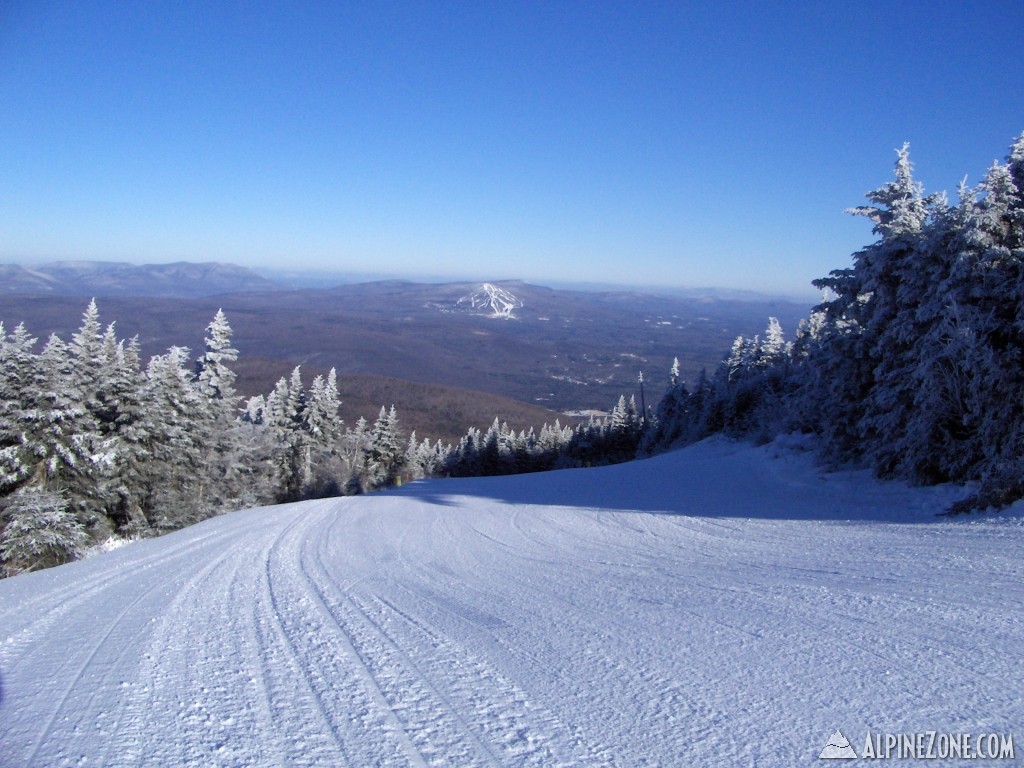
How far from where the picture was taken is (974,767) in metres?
2.72

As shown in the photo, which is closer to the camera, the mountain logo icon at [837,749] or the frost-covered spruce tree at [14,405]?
the mountain logo icon at [837,749]

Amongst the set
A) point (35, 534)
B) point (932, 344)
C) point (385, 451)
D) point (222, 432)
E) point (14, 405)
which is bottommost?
point (385, 451)

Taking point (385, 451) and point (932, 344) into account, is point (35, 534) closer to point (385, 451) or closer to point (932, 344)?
point (932, 344)

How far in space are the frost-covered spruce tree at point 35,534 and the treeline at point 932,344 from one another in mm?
20653

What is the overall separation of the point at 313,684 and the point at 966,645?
416 cm

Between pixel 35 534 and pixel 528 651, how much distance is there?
18037 mm

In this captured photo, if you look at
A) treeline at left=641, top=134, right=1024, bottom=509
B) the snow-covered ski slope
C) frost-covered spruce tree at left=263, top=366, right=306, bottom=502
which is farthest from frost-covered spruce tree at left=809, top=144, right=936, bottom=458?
frost-covered spruce tree at left=263, top=366, right=306, bottom=502

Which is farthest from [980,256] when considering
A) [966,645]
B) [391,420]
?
[391,420]

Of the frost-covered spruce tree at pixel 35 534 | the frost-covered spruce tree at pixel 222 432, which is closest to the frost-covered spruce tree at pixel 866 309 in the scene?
the frost-covered spruce tree at pixel 35 534

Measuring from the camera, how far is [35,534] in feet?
54.9

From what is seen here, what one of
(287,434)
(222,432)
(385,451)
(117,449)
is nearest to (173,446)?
(117,449)

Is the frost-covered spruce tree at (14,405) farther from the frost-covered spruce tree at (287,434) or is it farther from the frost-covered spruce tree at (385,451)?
the frost-covered spruce tree at (385,451)

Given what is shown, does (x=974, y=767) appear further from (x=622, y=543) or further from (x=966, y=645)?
(x=622, y=543)

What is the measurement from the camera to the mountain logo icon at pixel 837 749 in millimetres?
2877
